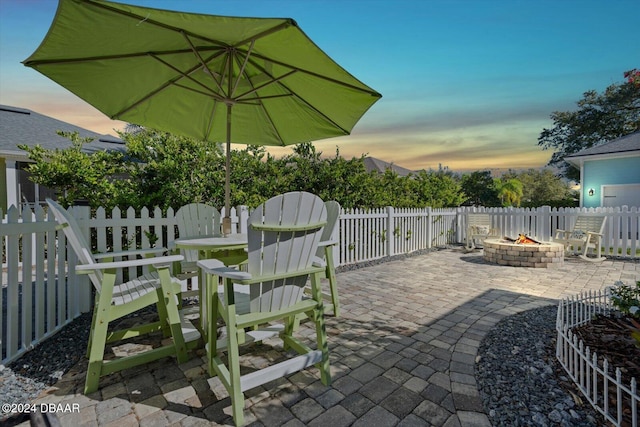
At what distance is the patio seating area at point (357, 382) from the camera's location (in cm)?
169

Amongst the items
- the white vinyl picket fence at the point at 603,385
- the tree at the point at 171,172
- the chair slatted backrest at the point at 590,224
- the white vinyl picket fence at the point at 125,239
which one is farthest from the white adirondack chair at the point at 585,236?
the tree at the point at 171,172

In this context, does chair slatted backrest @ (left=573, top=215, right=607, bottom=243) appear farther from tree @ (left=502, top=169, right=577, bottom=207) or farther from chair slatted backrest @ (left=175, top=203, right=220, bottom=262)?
tree @ (left=502, top=169, right=577, bottom=207)

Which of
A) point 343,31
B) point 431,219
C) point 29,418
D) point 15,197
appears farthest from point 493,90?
point 15,197

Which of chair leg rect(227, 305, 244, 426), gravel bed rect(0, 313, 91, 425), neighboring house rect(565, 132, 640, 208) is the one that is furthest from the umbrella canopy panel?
neighboring house rect(565, 132, 640, 208)

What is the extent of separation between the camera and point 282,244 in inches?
71.0

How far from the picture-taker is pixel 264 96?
11.0 feet

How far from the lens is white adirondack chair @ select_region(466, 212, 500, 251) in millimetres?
8164

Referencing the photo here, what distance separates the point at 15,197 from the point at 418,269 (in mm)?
11059

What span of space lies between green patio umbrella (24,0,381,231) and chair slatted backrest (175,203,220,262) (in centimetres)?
85

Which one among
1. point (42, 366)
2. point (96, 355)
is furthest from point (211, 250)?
point (42, 366)

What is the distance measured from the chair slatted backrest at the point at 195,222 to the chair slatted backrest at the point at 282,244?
78.0 inches

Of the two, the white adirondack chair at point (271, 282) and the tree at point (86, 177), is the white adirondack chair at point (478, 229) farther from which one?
the tree at point (86, 177)

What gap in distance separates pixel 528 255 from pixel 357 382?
5.77 m

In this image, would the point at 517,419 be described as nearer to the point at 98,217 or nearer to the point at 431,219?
the point at 98,217
